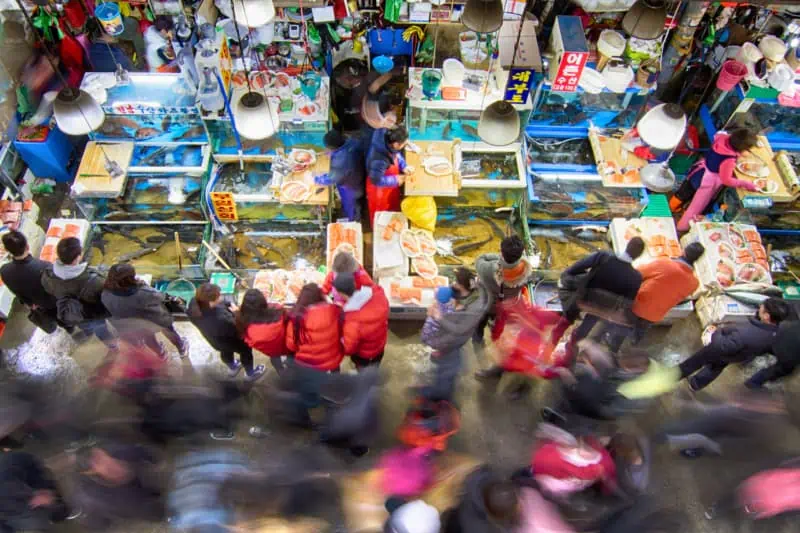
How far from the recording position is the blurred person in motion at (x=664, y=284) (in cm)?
535

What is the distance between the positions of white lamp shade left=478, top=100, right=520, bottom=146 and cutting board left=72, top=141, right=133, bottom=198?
4.14 metres

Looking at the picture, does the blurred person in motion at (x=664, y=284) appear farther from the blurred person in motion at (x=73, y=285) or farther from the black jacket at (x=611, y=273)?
the blurred person in motion at (x=73, y=285)

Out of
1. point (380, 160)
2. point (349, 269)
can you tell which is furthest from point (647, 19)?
point (349, 269)

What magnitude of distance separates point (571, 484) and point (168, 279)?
4721 mm

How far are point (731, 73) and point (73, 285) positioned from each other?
7.53m

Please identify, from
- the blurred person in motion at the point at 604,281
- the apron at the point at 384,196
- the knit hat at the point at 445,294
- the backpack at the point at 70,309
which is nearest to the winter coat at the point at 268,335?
the knit hat at the point at 445,294

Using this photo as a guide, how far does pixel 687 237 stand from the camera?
7098 millimetres

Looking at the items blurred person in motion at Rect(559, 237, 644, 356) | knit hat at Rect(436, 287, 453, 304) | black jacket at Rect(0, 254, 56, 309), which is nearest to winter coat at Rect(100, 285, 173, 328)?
black jacket at Rect(0, 254, 56, 309)

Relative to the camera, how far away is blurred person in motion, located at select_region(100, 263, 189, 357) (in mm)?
4922

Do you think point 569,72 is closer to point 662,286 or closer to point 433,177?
point 433,177

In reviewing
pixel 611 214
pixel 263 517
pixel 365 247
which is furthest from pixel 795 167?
pixel 263 517

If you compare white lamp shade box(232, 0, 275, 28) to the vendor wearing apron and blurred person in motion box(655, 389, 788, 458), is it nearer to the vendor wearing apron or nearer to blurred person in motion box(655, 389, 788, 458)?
the vendor wearing apron

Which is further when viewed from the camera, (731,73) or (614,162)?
(731,73)

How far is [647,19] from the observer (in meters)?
5.49
